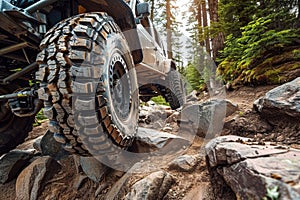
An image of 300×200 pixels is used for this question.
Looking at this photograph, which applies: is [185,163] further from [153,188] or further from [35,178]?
[35,178]

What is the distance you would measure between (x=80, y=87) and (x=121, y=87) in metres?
0.69

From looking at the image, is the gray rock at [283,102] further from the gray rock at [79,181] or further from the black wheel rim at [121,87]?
the gray rock at [79,181]

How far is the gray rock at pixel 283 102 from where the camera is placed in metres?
1.87

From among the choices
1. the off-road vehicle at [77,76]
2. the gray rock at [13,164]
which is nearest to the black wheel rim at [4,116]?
the gray rock at [13,164]

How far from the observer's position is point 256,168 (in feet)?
3.53

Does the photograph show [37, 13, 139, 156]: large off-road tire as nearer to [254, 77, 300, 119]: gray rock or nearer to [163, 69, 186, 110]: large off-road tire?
[254, 77, 300, 119]: gray rock

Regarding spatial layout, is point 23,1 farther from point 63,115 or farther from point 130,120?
point 130,120

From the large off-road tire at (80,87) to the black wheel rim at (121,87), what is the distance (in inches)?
8.1

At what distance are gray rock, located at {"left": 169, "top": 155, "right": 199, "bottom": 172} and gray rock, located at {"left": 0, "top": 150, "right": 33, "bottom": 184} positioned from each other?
203 cm

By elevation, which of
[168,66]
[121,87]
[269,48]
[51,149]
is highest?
[168,66]

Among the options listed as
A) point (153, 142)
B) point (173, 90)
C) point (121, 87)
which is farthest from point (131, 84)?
point (173, 90)

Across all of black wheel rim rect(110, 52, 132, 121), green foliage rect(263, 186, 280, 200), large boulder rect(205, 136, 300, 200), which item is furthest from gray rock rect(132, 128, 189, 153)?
green foliage rect(263, 186, 280, 200)

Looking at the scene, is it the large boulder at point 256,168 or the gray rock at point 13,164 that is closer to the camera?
the large boulder at point 256,168

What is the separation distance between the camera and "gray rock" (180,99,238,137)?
2.60 metres
